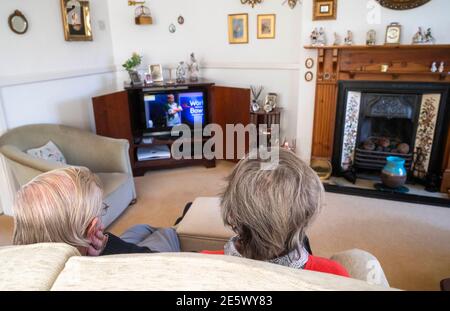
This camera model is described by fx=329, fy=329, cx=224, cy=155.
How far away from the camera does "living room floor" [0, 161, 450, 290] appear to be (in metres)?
2.16

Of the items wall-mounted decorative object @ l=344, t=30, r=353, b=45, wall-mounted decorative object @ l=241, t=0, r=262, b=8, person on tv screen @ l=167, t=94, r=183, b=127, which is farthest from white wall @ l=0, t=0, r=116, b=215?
wall-mounted decorative object @ l=344, t=30, r=353, b=45

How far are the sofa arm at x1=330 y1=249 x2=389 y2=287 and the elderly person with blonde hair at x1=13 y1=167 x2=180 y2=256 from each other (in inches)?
35.0

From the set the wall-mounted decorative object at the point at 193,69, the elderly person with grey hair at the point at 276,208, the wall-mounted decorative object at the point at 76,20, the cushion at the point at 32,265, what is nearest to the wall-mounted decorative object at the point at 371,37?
the wall-mounted decorative object at the point at 193,69

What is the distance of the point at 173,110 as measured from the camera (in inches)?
150

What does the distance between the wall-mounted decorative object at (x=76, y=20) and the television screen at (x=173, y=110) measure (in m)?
0.89

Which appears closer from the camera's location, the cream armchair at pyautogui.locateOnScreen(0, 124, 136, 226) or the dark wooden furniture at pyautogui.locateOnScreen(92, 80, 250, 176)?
the cream armchair at pyautogui.locateOnScreen(0, 124, 136, 226)

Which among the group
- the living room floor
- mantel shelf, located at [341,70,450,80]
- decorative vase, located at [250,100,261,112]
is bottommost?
the living room floor

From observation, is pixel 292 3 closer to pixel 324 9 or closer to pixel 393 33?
pixel 324 9

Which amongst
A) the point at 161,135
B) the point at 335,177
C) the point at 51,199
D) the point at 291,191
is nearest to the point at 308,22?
the point at 335,177

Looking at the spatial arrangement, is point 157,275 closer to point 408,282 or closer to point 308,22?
point 408,282

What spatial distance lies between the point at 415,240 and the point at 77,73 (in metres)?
3.45

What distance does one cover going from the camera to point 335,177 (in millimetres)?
3629

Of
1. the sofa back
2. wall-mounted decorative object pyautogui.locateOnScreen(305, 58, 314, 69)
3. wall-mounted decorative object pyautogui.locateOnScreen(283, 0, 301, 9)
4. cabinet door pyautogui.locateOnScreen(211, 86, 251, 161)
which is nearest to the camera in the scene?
the sofa back
